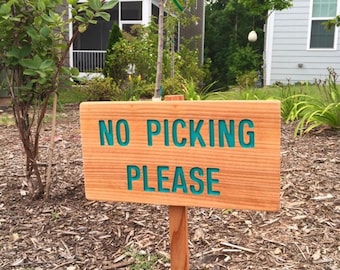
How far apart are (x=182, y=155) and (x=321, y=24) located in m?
11.2

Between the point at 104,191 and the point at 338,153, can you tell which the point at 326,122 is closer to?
the point at 338,153

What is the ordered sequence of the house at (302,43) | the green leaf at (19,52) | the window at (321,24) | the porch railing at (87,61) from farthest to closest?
the porch railing at (87,61) → the house at (302,43) → the window at (321,24) → the green leaf at (19,52)

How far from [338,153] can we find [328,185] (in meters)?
0.84

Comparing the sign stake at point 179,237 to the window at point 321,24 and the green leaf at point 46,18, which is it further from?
the window at point 321,24

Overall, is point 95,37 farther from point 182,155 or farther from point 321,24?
point 182,155

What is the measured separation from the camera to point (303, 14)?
37.4 feet

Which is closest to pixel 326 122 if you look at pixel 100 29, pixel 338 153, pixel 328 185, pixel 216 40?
pixel 338 153

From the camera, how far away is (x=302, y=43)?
38.1 feet

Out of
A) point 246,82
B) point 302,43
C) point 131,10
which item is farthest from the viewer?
point 131,10

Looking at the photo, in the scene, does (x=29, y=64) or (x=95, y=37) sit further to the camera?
(x=95, y=37)

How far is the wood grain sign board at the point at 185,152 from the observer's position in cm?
126

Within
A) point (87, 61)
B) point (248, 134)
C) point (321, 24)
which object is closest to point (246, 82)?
point (321, 24)

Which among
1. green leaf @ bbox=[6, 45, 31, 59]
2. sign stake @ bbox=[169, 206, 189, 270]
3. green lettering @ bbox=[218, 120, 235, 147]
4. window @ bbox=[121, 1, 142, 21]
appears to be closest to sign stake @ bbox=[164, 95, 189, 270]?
sign stake @ bbox=[169, 206, 189, 270]

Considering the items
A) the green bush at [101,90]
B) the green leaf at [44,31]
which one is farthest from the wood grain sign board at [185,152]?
the green bush at [101,90]
